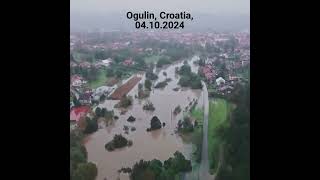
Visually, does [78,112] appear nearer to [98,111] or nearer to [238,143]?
[98,111]

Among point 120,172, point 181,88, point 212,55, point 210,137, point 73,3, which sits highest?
point 73,3

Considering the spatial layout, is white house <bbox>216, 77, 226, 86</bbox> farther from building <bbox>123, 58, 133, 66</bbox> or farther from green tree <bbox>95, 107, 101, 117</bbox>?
green tree <bbox>95, 107, 101, 117</bbox>

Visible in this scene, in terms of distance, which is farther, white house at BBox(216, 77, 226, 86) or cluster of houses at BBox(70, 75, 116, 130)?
white house at BBox(216, 77, 226, 86)

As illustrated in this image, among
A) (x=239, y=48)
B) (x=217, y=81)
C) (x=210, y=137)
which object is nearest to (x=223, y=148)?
(x=210, y=137)

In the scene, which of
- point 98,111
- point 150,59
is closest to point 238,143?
point 150,59

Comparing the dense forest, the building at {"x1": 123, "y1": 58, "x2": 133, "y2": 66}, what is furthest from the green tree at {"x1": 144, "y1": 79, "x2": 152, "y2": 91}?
the dense forest

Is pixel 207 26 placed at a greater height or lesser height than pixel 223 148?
greater

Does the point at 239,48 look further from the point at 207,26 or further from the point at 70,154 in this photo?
the point at 70,154
